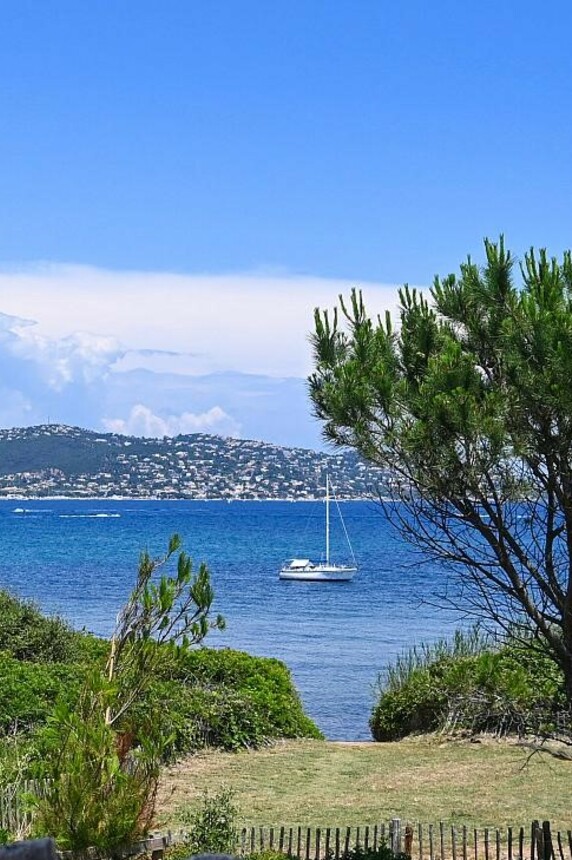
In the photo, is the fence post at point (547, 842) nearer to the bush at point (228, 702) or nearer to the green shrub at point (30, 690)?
the bush at point (228, 702)

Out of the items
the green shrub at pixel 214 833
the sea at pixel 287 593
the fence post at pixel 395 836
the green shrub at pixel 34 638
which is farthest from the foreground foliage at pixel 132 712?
the fence post at pixel 395 836

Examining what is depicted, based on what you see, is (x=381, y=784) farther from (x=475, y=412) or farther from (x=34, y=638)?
(x=475, y=412)

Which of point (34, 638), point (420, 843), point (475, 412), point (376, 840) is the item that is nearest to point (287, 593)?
point (34, 638)

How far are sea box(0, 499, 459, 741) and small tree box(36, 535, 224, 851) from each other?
2.69 feet

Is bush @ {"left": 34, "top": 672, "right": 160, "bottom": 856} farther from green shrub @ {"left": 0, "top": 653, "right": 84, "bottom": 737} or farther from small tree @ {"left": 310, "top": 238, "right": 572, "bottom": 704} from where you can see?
green shrub @ {"left": 0, "top": 653, "right": 84, "bottom": 737}

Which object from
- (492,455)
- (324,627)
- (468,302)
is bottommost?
(324,627)

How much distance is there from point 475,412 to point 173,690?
928 cm

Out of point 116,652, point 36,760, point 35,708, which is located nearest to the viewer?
point 116,652

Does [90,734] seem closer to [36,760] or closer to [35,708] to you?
[36,760]

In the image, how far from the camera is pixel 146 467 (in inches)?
7269

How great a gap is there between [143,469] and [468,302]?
178615mm

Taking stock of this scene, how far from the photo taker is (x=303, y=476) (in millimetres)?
179625

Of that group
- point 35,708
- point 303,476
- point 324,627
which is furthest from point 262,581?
point 303,476

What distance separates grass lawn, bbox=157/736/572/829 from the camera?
1180cm
